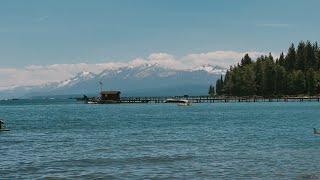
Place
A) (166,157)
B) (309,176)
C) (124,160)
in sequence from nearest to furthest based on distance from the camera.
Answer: (309,176) → (124,160) → (166,157)

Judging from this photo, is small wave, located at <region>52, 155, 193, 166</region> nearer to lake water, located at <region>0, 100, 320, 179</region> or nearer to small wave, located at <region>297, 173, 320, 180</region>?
lake water, located at <region>0, 100, 320, 179</region>

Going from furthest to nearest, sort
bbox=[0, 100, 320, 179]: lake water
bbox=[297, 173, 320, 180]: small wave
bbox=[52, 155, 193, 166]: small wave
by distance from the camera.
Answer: bbox=[52, 155, 193, 166]: small wave < bbox=[0, 100, 320, 179]: lake water < bbox=[297, 173, 320, 180]: small wave

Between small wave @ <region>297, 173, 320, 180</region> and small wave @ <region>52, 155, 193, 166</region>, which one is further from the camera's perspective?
small wave @ <region>52, 155, 193, 166</region>

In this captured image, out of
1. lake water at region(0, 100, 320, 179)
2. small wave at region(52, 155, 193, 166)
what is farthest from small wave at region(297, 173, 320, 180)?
small wave at region(52, 155, 193, 166)

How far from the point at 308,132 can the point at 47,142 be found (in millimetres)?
33942

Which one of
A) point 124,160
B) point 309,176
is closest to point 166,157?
point 124,160

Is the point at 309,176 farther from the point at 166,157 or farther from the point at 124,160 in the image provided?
the point at 124,160

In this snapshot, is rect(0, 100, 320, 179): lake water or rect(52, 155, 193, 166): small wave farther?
rect(52, 155, 193, 166): small wave

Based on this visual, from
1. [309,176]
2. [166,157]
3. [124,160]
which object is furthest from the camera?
[166,157]

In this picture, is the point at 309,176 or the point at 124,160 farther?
the point at 124,160

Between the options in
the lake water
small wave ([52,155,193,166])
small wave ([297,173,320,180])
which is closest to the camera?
small wave ([297,173,320,180])

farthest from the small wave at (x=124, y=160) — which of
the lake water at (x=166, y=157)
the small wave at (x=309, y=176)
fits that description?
the small wave at (x=309, y=176)

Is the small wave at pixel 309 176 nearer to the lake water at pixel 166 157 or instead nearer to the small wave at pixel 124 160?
the lake water at pixel 166 157

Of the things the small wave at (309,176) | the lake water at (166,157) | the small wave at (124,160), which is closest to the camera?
the small wave at (309,176)
